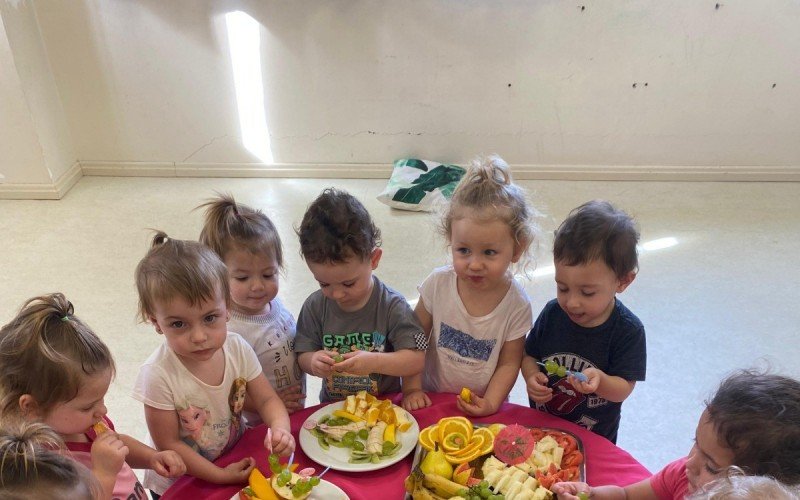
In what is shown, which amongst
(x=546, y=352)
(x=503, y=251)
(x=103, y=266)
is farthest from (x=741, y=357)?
(x=103, y=266)

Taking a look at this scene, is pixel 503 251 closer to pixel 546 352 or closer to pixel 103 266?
pixel 546 352

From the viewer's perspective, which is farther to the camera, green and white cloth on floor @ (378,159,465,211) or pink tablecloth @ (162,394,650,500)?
green and white cloth on floor @ (378,159,465,211)

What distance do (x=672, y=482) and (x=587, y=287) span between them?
1.44 ft

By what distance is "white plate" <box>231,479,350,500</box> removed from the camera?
1.19m

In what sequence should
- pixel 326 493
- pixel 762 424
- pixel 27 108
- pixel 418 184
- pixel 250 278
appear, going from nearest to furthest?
pixel 762 424, pixel 326 493, pixel 250 278, pixel 27 108, pixel 418 184

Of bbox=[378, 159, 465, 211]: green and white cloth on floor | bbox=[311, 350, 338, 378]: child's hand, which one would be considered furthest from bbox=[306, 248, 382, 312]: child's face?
bbox=[378, 159, 465, 211]: green and white cloth on floor

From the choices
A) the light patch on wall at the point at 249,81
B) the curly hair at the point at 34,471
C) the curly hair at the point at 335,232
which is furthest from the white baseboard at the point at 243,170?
the curly hair at the point at 34,471

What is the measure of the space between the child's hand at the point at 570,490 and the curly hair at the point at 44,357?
35.9 inches

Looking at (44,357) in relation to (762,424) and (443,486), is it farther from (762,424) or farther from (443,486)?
(762,424)

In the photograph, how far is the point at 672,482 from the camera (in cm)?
117

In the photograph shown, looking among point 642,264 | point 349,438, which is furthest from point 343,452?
point 642,264

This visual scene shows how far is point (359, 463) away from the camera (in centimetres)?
128

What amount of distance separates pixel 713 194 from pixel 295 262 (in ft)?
8.99

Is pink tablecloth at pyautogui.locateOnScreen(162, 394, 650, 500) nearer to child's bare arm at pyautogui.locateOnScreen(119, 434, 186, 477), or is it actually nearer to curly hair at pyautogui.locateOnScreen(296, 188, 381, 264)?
child's bare arm at pyautogui.locateOnScreen(119, 434, 186, 477)
